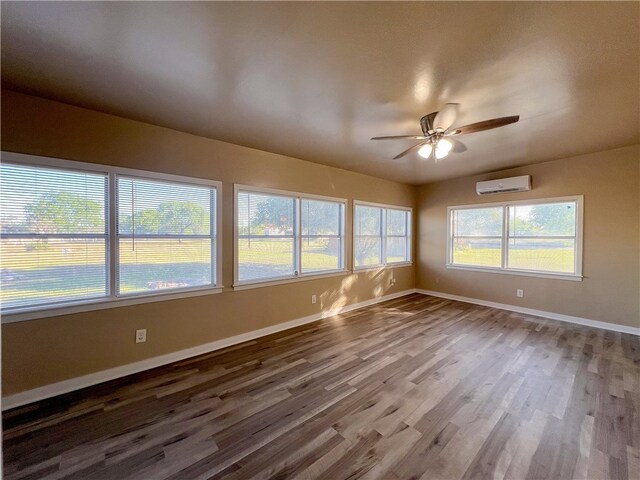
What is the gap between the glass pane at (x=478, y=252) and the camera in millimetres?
5230

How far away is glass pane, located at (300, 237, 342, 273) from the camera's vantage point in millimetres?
4381

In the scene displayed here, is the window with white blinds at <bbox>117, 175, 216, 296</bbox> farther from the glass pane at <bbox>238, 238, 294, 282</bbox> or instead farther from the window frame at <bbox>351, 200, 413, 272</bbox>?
the window frame at <bbox>351, 200, 413, 272</bbox>

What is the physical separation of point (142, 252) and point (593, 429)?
4111mm

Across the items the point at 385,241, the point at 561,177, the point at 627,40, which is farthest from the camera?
the point at 385,241

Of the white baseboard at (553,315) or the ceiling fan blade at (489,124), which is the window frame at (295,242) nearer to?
the ceiling fan blade at (489,124)

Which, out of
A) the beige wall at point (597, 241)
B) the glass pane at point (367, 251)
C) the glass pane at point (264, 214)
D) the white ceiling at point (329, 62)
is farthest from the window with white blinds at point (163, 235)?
the beige wall at point (597, 241)

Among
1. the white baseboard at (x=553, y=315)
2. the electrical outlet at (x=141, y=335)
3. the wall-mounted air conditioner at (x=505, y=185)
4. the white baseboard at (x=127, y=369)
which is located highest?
the wall-mounted air conditioner at (x=505, y=185)

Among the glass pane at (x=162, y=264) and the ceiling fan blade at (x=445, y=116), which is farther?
the glass pane at (x=162, y=264)

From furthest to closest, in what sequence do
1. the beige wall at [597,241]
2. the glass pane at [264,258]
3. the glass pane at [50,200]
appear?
1. the beige wall at [597,241]
2. the glass pane at [264,258]
3. the glass pane at [50,200]

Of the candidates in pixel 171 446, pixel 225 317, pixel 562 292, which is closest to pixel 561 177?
pixel 562 292

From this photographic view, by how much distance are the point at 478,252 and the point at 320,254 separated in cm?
315

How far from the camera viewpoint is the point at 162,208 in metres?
3.08

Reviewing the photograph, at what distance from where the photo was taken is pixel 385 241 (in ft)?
18.8

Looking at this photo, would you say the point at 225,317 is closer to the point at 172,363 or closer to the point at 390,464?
the point at 172,363
